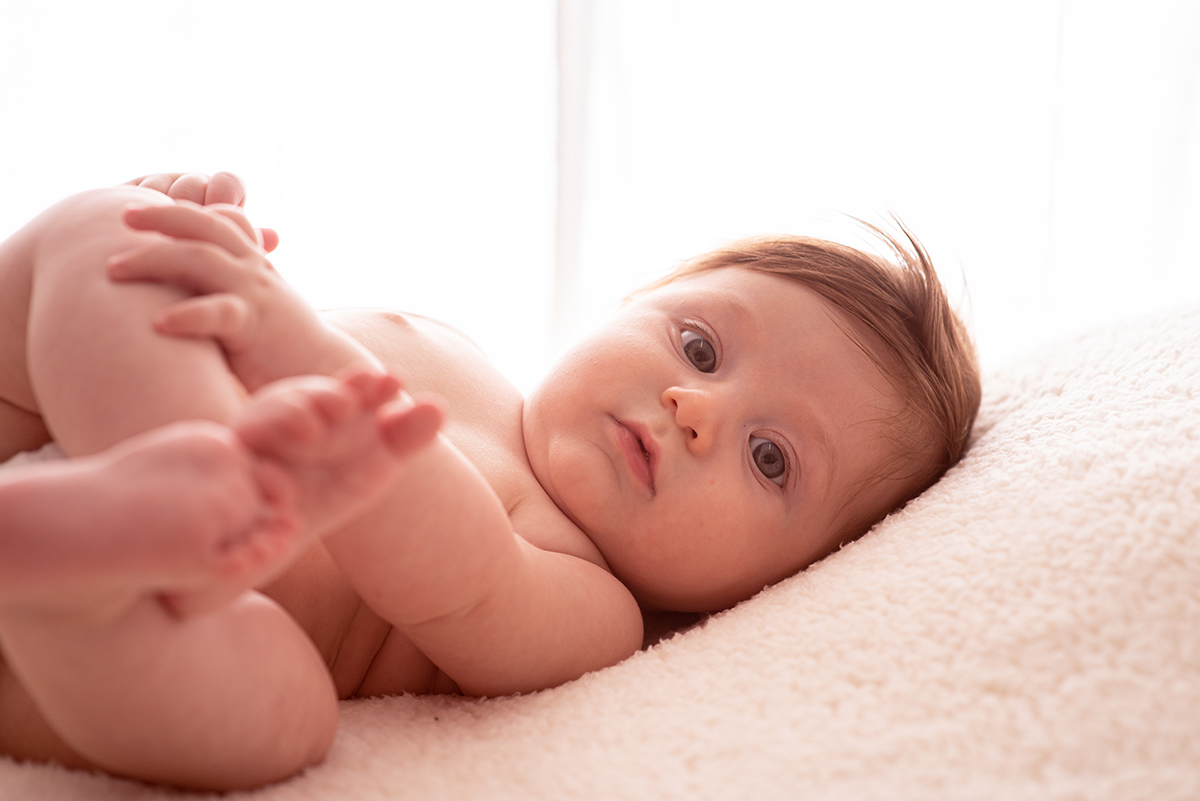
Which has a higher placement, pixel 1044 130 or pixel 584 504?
pixel 1044 130

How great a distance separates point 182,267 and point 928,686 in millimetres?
590

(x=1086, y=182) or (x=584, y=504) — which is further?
(x=1086, y=182)

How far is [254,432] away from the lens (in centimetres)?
44

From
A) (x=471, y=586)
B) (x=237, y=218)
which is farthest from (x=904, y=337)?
(x=237, y=218)

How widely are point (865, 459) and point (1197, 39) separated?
1930 millimetres

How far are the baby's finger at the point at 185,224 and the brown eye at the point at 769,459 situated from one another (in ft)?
Result: 2.00

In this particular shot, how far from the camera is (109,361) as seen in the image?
55 cm

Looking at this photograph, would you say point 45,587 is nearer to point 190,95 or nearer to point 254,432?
point 254,432

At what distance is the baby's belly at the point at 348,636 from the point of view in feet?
2.50

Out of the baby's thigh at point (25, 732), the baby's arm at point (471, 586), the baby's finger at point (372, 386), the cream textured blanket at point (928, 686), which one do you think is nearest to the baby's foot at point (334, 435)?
the baby's finger at point (372, 386)

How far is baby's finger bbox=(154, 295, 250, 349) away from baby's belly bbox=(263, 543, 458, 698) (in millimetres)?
262

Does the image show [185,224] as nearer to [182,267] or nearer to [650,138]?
[182,267]

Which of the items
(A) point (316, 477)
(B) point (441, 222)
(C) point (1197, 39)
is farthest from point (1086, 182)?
(A) point (316, 477)

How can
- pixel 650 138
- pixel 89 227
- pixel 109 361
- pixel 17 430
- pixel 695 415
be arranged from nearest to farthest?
1. pixel 109 361
2. pixel 89 227
3. pixel 17 430
4. pixel 695 415
5. pixel 650 138
